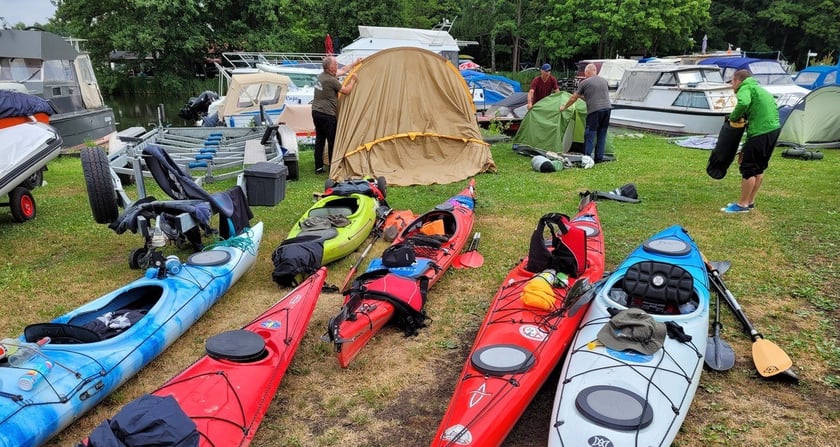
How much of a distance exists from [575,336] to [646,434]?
0.98 metres

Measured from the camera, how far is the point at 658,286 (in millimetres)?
3557

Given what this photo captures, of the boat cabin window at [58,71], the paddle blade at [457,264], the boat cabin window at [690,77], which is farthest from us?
the boat cabin window at [690,77]

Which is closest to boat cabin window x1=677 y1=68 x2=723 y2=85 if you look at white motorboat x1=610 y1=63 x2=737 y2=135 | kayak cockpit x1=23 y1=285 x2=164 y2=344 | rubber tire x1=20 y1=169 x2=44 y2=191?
white motorboat x1=610 y1=63 x2=737 y2=135

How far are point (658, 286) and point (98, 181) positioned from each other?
17.0ft

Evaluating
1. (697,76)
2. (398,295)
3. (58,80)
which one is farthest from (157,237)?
(697,76)

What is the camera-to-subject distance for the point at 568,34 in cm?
3067

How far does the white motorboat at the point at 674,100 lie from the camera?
40.3 ft

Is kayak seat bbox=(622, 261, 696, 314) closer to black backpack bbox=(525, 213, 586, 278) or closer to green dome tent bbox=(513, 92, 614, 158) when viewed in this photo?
black backpack bbox=(525, 213, 586, 278)

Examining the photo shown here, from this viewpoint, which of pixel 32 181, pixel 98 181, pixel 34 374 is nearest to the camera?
pixel 34 374

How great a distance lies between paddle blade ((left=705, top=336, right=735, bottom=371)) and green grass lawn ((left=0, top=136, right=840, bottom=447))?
2.7 inches

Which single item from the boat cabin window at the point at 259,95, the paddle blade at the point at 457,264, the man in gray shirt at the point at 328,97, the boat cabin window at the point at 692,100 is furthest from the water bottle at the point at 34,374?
the boat cabin window at the point at 692,100

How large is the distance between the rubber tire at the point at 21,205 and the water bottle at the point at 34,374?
15.7 ft

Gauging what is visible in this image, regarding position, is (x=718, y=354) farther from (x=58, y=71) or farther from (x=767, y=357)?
(x=58, y=71)

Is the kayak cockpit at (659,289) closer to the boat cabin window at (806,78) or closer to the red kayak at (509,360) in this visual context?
the red kayak at (509,360)
